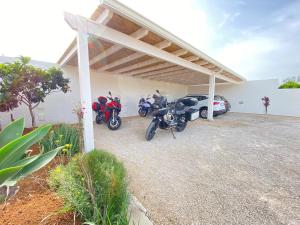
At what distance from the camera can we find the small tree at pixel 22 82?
2.67 meters

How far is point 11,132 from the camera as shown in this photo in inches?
52.1

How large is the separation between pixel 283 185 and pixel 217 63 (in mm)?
4610

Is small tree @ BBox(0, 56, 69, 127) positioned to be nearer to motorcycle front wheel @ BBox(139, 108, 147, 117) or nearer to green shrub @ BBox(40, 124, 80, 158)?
green shrub @ BBox(40, 124, 80, 158)

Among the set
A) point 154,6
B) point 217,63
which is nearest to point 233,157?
point 154,6

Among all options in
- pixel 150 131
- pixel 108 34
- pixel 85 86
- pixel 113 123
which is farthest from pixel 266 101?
pixel 85 86

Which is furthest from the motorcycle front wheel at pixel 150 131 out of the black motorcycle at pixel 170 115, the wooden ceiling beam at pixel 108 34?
the wooden ceiling beam at pixel 108 34

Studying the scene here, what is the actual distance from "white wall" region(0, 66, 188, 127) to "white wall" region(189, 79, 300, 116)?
519 cm

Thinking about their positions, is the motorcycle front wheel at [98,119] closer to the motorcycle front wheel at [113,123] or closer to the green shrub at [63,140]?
the motorcycle front wheel at [113,123]

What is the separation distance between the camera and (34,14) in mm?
2352

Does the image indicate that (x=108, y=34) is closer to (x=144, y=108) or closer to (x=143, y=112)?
(x=144, y=108)

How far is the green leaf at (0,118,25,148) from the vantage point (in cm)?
128

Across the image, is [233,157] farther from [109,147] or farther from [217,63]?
[217,63]

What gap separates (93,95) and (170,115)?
399 centimetres

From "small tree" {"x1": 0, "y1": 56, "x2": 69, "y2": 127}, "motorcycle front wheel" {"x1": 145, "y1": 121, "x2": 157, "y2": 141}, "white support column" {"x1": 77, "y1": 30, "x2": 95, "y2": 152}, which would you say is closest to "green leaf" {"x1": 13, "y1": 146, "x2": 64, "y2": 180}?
"white support column" {"x1": 77, "y1": 30, "x2": 95, "y2": 152}
